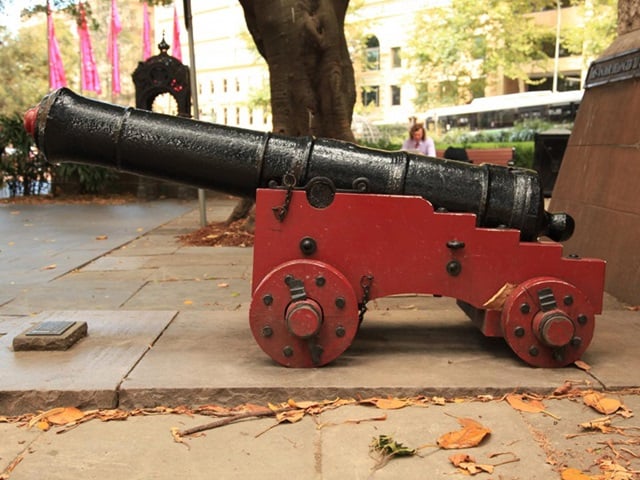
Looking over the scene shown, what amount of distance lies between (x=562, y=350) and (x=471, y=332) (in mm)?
813

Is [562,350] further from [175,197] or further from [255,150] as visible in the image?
[175,197]

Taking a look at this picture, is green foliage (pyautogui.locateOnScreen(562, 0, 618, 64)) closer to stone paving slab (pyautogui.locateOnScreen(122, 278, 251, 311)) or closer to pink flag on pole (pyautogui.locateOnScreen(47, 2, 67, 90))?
pink flag on pole (pyautogui.locateOnScreen(47, 2, 67, 90))

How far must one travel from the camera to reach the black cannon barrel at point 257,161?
340 cm

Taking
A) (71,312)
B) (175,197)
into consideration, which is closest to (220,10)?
(175,197)

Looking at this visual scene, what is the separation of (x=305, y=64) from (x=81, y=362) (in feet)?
20.5

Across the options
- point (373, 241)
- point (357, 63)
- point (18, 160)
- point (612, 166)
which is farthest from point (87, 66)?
point (373, 241)

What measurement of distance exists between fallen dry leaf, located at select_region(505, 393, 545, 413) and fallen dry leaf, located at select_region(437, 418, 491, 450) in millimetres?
290

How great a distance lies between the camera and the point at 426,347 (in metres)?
3.76

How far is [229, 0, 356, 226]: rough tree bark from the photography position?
8422mm

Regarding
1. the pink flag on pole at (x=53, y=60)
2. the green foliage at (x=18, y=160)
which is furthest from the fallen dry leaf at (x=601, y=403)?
the pink flag on pole at (x=53, y=60)

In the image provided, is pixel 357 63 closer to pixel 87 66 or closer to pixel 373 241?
pixel 87 66

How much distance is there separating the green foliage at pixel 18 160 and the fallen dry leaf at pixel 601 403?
597 inches

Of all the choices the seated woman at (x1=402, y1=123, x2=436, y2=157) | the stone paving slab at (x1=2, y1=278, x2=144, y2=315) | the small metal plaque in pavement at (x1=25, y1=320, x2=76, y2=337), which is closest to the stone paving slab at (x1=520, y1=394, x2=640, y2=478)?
the small metal plaque in pavement at (x1=25, y1=320, x2=76, y2=337)

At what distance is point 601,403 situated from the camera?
2.98 m
